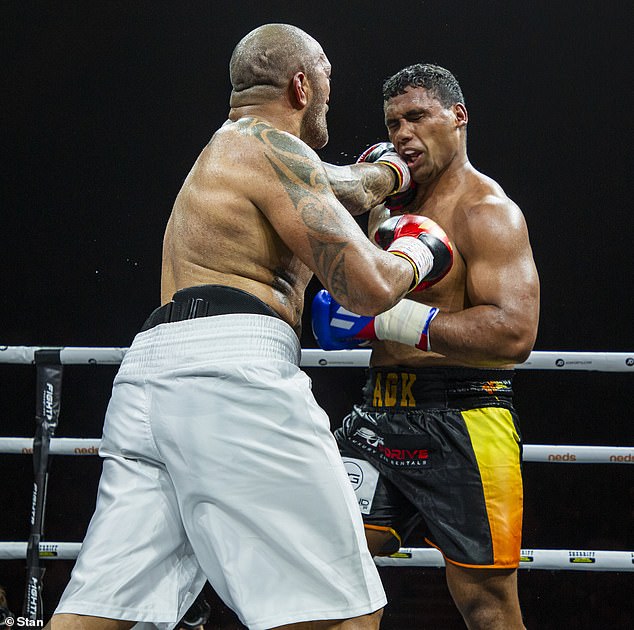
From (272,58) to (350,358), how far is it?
0.96 metres

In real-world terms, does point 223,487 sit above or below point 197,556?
above

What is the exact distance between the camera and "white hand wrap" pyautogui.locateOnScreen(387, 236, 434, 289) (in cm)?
156

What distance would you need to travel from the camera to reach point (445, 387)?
6.22ft

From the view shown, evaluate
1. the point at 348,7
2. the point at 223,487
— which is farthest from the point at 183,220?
the point at 348,7

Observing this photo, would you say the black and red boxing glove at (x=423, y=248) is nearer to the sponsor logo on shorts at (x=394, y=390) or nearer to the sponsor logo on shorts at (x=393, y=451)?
the sponsor logo on shorts at (x=394, y=390)

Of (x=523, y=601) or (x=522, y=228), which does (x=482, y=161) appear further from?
(x=523, y=601)

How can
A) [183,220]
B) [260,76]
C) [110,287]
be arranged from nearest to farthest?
1. [183,220]
2. [260,76]
3. [110,287]

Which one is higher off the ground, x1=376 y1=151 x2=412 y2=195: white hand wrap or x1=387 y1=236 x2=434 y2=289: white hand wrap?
x1=376 y1=151 x2=412 y2=195: white hand wrap

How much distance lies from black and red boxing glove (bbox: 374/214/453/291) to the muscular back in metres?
0.25

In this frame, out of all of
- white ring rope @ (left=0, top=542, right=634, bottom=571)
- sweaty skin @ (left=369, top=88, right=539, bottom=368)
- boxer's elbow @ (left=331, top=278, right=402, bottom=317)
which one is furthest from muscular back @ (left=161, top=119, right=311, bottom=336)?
white ring rope @ (left=0, top=542, right=634, bottom=571)

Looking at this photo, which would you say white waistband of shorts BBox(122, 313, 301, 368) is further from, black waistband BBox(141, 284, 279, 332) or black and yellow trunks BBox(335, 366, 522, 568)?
black and yellow trunks BBox(335, 366, 522, 568)

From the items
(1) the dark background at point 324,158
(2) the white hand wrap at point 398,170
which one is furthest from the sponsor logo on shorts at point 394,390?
(1) the dark background at point 324,158

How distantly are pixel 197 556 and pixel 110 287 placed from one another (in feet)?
6.46

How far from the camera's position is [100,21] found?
3.24 m
